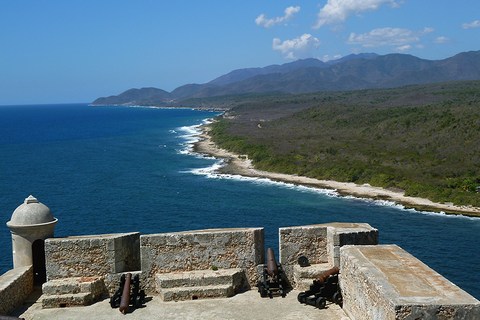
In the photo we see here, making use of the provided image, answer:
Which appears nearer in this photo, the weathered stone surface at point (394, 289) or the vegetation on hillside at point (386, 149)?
the weathered stone surface at point (394, 289)

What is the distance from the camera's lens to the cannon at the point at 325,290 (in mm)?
12258

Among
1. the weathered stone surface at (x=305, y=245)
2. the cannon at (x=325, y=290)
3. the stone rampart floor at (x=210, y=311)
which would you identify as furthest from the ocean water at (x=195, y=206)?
the stone rampart floor at (x=210, y=311)

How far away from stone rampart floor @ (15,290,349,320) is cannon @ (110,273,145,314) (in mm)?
156

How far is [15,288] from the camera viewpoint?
498 inches

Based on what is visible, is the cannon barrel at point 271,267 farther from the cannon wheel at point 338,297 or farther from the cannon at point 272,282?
the cannon wheel at point 338,297

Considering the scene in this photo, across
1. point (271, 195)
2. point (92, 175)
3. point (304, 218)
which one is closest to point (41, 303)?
point (304, 218)

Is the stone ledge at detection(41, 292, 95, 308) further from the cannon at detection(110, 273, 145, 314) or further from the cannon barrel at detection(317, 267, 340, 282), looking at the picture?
the cannon barrel at detection(317, 267, 340, 282)

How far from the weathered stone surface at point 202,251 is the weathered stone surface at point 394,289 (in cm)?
234

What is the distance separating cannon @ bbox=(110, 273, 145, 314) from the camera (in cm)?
1222

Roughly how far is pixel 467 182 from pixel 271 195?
20.2m

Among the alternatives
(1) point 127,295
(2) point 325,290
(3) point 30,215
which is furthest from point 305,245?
(3) point 30,215

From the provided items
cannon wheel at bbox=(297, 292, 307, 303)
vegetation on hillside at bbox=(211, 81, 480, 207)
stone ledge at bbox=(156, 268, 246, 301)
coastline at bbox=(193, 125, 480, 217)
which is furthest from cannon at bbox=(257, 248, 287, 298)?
vegetation on hillside at bbox=(211, 81, 480, 207)

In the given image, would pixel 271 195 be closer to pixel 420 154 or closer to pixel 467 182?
pixel 467 182

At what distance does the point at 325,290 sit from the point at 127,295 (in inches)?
171
